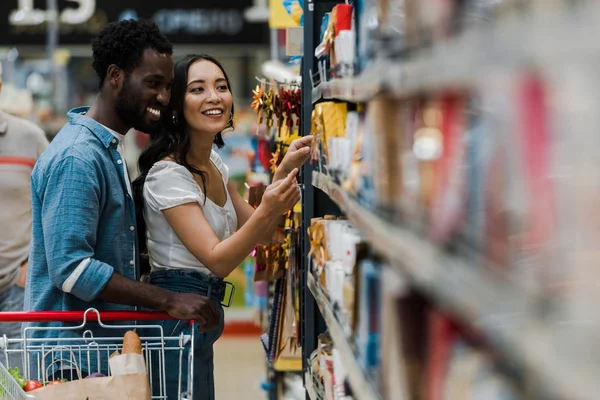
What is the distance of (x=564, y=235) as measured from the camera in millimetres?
812

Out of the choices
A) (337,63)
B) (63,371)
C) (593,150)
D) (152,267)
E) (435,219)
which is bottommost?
(63,371)

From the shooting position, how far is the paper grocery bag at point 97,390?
244cm

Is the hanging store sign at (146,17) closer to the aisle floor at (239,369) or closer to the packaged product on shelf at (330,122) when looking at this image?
the aisle floor at (239,369)

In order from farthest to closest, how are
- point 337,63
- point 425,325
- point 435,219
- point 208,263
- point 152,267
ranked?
point 152,267
point 208,263
point 337,63
point 425,325
point 435,219

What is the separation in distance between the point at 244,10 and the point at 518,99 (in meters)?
11.5

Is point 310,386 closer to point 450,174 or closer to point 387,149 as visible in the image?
point 387,149

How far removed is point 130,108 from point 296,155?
624 mm

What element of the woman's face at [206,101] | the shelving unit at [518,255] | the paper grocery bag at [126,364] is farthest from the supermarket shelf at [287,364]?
the shelving unit at [518,255]

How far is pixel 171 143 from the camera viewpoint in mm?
3330

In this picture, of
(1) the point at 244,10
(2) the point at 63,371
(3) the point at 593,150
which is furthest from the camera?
(1) the point at 244,10

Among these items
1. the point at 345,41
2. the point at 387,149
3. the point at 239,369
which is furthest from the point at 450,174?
the point at 239,369

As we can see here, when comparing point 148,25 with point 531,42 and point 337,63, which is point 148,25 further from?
point 531,42

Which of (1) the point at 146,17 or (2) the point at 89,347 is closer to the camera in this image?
(2) the point at 89,347

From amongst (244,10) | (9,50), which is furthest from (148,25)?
(9,50)
